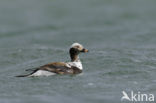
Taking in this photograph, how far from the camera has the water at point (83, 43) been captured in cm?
1717

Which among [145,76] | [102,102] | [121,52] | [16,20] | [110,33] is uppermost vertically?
[16,20]

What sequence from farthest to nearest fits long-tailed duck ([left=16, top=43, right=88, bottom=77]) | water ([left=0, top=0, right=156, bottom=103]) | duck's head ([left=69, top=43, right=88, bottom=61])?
duck's head ([left=69, top=43, right=88, bottom=61]) < long-tailed duck ([left=16, top=43, right=88, bottom=77]) < water ([left=0, top=0, right=156, bottom=103])

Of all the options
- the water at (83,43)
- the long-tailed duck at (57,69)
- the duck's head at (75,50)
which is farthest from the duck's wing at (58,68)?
the duck's head at (75,50)

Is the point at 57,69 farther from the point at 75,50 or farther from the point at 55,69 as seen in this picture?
the point at 75,50

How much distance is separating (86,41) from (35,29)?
4.76 metres

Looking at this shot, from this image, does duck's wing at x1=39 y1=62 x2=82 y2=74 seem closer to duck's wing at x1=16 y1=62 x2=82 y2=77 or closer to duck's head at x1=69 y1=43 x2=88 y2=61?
duck's wing at x1=16 y1=62 x2=82 y2=77

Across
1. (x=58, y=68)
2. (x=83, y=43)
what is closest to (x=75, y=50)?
(x=58, y=68)

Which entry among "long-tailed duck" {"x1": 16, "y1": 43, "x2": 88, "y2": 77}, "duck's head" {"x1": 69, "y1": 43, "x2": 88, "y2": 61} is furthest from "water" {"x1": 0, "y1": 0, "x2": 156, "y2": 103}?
"duck's head" {"x1": 69, "y1": 43, "x2": 88, "y2": 61}

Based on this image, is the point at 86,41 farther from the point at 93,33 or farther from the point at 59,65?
the point at 59,65

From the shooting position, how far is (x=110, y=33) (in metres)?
30.2

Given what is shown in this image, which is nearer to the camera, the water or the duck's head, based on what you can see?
the water

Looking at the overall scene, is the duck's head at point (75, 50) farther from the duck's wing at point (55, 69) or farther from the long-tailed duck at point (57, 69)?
the duck's wing at point (55, 69)

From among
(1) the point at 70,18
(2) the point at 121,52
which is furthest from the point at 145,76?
(1) the point at 70,18

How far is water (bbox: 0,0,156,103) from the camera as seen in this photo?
1717 cm
